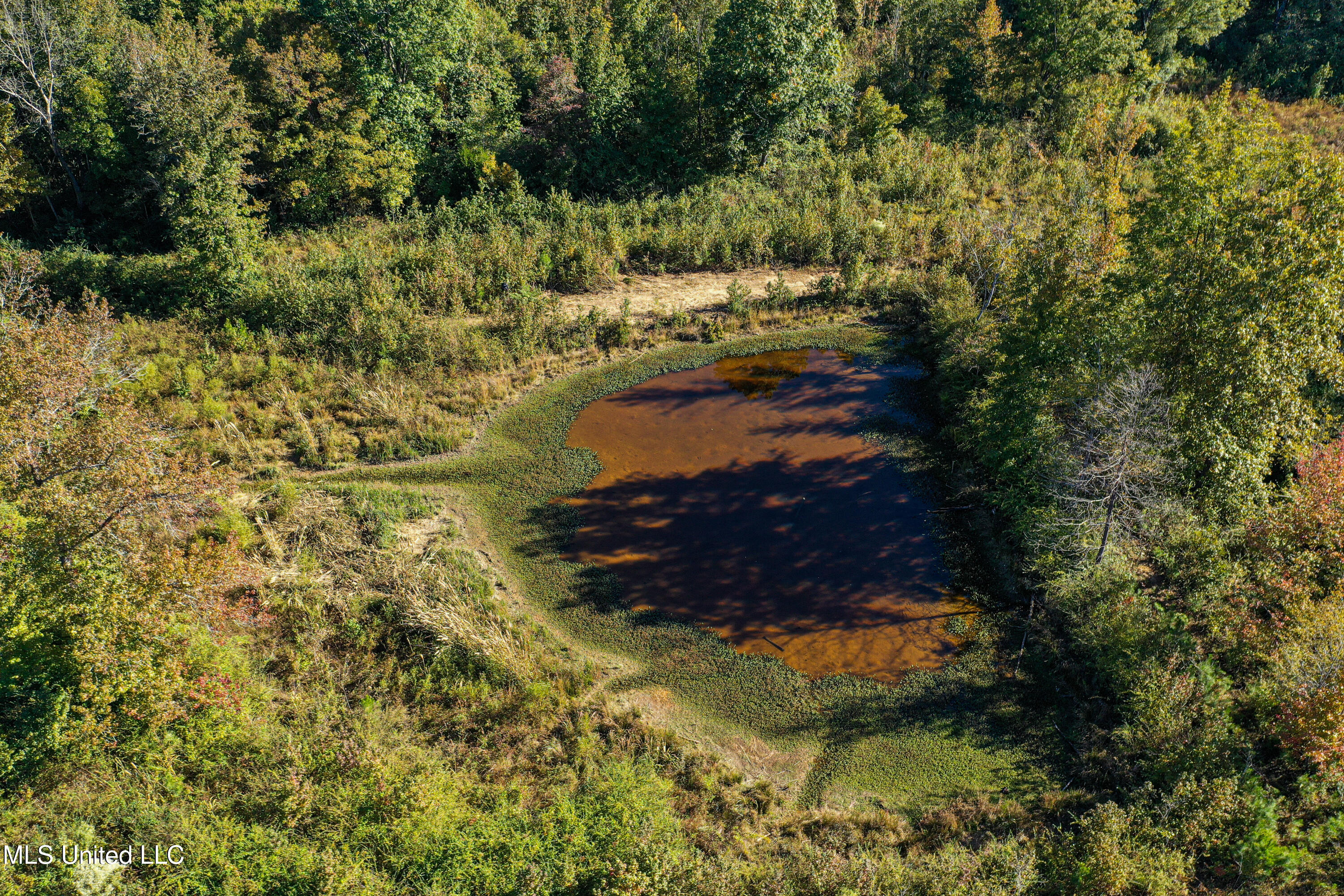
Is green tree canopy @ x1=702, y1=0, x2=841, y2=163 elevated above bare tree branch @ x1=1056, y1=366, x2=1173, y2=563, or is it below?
above

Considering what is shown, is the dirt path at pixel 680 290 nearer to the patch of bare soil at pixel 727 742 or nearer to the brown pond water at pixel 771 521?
the brown pond water at pixel 771 521

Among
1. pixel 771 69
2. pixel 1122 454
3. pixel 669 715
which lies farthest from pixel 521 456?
pixel 771 69

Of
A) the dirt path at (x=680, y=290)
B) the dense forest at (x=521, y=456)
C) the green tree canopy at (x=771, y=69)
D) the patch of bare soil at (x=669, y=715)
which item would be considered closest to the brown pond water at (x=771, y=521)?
the dense forest at (x=521, y=456)

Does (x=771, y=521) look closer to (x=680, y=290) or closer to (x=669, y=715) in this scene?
(x=669, y=715)

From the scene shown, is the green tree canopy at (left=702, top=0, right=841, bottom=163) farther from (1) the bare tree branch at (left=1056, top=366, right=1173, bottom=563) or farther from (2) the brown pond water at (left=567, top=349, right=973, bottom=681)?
(1) the bare tree branch at (left=1056, top=366, right=1173, bottom=563)

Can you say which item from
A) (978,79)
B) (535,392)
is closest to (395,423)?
(535,392)

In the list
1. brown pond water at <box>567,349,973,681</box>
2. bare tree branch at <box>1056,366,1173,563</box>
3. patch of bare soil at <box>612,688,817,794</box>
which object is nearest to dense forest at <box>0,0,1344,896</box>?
bare tree branch at <box>1056,366,1173,563</box>

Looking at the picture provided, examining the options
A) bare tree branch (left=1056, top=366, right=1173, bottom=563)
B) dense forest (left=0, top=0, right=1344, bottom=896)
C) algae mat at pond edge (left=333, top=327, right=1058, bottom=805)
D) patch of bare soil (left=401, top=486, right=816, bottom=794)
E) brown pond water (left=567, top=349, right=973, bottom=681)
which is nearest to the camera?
dense forest (left=0, top=0, right=1344, bottom=896)
